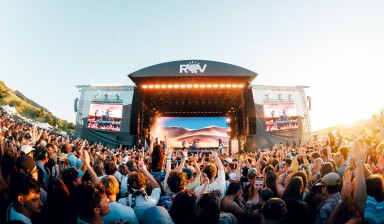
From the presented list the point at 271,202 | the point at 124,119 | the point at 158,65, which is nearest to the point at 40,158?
the point at 271,202

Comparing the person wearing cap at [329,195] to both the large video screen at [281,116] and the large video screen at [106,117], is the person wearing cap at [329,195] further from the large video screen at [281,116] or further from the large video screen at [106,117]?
the large video screen at [106,117]

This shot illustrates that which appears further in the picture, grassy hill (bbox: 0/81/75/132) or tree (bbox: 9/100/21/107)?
tree (bbox: 9/100/21/107)

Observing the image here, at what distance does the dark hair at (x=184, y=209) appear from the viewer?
2.61 m

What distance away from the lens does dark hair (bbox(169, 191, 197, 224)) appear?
2609mm

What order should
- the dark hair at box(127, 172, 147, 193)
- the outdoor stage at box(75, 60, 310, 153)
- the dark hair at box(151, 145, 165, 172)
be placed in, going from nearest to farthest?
the dark hair at box(127, 172, 147, 193)
the dark hair at box(151, 145, 165, 172)
the outdoor stage at box(75, 60, 310, 153)

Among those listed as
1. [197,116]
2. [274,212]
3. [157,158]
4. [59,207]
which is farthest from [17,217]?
[197,116]

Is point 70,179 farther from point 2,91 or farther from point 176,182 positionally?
point 2,91

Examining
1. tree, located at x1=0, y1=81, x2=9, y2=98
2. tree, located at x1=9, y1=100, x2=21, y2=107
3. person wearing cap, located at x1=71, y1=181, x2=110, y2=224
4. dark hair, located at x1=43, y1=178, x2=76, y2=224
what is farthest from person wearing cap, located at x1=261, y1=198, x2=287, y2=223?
tree, located at x1=9, y1=100, x2=21, y2=107

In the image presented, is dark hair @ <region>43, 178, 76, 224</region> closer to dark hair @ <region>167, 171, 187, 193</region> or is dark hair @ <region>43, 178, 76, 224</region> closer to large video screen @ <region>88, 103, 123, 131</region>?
dark hair @ <region>167, 171, 187, 193</region>

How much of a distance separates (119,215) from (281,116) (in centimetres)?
2329

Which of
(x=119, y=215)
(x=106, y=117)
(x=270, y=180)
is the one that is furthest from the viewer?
(x=106, y=117)

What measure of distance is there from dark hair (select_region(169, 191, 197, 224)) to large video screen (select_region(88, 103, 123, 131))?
22.9m

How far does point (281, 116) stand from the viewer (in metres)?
24.6

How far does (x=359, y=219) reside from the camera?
2.92 meters
